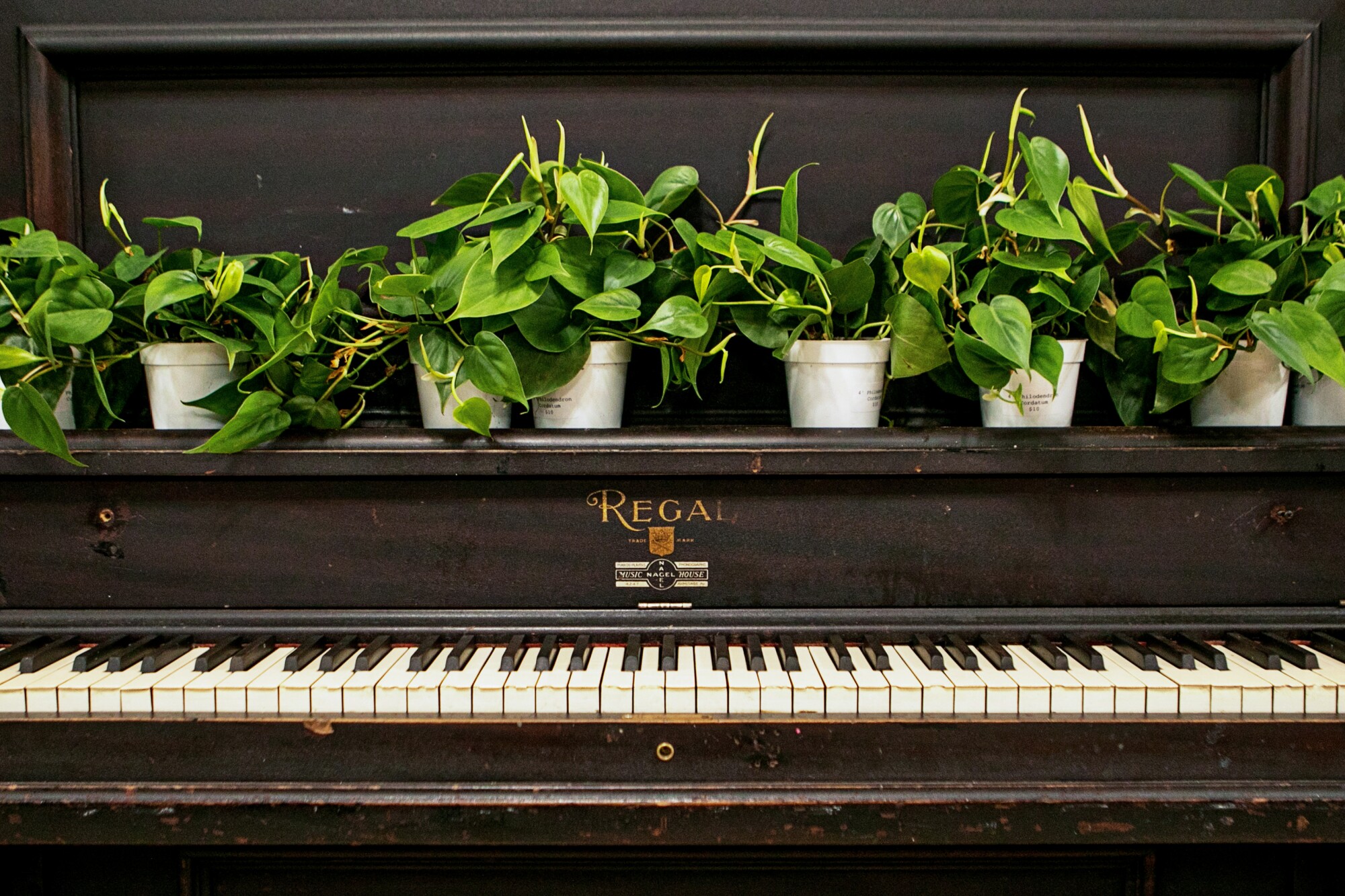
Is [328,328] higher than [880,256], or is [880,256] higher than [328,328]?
[880,256]

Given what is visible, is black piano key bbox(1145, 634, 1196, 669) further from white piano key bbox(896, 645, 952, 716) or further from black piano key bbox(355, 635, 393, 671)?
black piano key bbox(355, 635, 393, 671)

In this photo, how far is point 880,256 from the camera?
119 cm

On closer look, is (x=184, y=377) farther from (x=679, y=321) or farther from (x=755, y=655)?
(x=755, y=655)

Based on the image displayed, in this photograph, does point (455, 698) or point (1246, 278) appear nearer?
point (455, 698)

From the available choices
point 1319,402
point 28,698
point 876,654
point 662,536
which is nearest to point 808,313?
point 662,536

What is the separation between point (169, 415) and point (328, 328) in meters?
0.30

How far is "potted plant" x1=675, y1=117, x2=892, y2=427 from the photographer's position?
1099 mm

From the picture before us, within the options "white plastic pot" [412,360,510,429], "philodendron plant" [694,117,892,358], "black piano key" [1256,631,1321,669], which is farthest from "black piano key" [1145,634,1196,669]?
"white plastic pot" [412,360,510,429]

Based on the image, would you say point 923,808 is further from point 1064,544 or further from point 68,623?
point 68,623

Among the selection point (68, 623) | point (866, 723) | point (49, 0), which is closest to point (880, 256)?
point (866, 723)

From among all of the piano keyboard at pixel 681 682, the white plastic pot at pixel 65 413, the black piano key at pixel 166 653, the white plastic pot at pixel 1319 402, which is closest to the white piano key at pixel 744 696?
the piano keyboard at pixel 681 682

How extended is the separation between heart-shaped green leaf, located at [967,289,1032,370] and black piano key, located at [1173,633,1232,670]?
19.4 inches

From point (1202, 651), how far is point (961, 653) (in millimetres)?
353

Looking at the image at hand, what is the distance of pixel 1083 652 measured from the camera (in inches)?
41.1
